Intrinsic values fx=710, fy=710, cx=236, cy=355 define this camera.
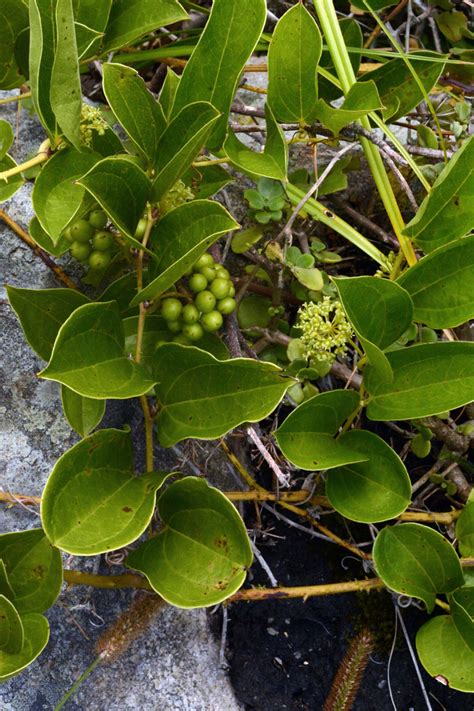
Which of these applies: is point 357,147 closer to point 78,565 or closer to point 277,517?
point 277,517

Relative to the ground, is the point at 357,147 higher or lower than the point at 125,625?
higher

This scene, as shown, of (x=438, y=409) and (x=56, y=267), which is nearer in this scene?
(x=438, y=409)

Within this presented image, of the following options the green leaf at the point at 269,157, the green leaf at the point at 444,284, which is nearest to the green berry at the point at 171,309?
the green leaf at the point at 269,157

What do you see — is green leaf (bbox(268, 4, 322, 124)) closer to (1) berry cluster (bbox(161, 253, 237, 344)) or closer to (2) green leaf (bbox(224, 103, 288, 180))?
(2) green leaf (bbox(224, 103, 288, 180))

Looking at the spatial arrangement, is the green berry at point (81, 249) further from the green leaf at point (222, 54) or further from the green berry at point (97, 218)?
the green leaf at point (222, 54)

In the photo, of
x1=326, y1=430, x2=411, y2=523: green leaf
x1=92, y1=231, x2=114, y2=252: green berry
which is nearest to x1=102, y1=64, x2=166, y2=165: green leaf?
x1=92, y1=231, x2=114, y2=252: green berry

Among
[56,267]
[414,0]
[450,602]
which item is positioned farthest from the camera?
[414,0]

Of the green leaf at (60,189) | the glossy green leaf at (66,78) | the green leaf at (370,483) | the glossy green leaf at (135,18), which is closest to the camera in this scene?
the glossy green leaf at (66,78)

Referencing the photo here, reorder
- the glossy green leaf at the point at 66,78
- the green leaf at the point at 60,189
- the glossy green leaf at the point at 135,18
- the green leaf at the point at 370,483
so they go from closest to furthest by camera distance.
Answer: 1. the glossy green leaf at the point at 66,78
2. the green leaf at the point at 60,189
3. the green leaf at the point at 370,483
4. the glossy green leaf at the point at 135,18

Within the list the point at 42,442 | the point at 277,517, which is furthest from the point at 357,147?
the point at 42,442
